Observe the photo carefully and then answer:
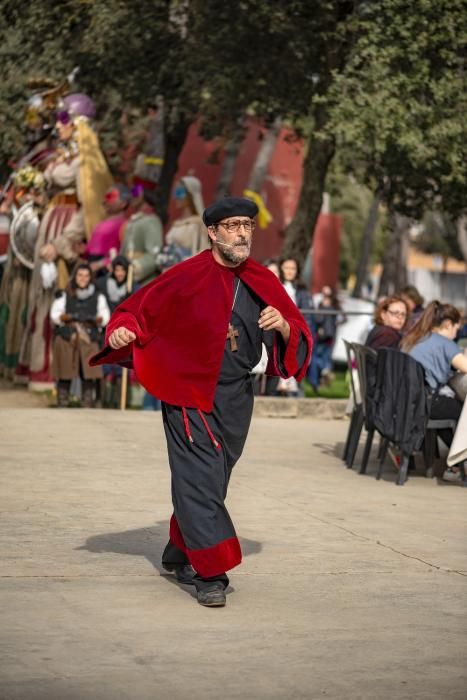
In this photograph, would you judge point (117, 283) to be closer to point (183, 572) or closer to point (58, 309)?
point (58, 309)

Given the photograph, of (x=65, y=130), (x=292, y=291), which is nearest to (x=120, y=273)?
(x=292, y=291)

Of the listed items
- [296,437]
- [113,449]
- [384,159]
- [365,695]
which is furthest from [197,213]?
[365,695]

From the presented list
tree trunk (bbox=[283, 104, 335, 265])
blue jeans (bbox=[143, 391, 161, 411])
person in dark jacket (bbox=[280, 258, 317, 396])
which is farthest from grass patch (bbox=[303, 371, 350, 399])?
blue jeans (bbox=[143, 391, 161, 411])

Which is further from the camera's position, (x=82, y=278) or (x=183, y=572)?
(x=82, y=278)

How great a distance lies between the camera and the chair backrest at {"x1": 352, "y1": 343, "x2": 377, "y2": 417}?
12310mm

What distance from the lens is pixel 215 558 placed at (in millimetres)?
7164

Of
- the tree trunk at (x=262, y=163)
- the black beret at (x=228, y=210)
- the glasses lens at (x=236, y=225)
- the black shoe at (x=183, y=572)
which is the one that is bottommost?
Result: the black shoe at (x=183, y=572)

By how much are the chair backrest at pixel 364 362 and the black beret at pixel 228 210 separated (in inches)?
198

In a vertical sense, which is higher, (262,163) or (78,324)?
(262,163)

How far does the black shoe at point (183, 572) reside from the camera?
7.57 m

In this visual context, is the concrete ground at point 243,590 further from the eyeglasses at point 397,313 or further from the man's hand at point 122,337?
the eyeglasses at point 397,313

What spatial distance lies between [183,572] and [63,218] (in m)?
11.5

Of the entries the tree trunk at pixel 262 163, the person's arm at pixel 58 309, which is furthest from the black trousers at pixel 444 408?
the tree trunk at pixel 262 163

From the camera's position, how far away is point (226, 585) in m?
7.23
